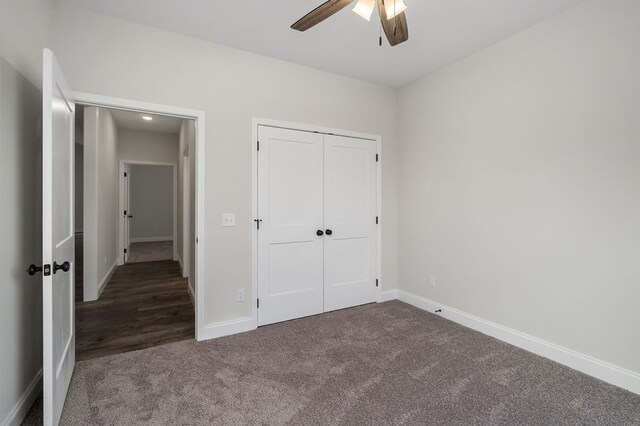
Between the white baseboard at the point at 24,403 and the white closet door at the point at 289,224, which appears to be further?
the white closet door at the point at 289,224

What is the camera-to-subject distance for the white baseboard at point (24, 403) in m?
1.55

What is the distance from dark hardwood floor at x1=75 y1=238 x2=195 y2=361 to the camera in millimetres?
2680

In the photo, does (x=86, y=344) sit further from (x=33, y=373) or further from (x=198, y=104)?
(x=198, y=104)

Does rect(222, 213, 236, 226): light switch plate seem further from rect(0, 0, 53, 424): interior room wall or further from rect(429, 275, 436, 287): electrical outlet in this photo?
rect(429, 275, 436, 287): electrical outlet

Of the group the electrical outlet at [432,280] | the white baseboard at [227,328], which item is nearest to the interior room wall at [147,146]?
the white baseboard at [227,328]

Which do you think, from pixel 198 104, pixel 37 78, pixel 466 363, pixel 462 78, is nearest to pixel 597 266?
pixel 466 363

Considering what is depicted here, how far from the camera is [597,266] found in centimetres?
216

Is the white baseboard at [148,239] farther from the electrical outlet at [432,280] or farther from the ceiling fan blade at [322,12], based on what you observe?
the ceiling fan blade at [322,12]

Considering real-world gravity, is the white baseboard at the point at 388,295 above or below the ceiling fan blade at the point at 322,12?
below

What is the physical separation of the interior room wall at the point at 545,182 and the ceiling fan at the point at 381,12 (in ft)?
4.68

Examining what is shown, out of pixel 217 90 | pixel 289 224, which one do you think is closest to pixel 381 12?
pixel 217 90

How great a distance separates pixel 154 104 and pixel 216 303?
1816 mm

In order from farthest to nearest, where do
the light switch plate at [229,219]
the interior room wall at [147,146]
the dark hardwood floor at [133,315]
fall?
the interior room wall at [147,146] → the light switch plate at [229,219] → the dark hardwood floor at [133,315]

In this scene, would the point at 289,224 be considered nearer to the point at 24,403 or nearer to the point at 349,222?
the point at 349,222
